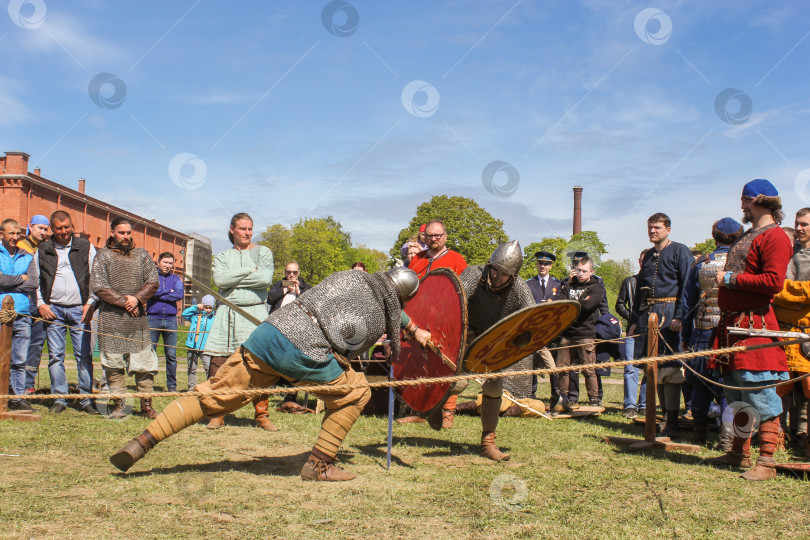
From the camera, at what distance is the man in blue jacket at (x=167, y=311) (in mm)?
7680

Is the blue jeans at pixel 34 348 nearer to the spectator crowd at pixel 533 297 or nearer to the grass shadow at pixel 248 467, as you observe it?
the spectator crowd at pixel 533 297

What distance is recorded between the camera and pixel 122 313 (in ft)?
19.8

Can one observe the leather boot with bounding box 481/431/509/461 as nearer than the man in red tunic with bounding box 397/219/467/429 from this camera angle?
Yes

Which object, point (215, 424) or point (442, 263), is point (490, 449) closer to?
point (442, 263)

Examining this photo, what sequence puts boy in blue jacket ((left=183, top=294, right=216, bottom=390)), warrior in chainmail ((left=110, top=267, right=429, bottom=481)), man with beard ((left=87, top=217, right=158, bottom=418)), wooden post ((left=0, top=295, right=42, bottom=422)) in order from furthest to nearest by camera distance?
1. boy in blue jacket ((left=183, top=294, right=216, bottom=390))
2. man with beard ((left=87, top=217, right=158, bottom=418))
3. wooden post ((left=0, top=295, right=42, bottom=422))
4. warrior in chainmail ((left=110, top=267, right=429, bottom=481))

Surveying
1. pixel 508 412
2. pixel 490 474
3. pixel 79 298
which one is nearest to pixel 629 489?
pixel 490 474

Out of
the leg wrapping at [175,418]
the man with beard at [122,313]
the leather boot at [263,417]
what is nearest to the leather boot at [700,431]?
the leather boot at [263,417]

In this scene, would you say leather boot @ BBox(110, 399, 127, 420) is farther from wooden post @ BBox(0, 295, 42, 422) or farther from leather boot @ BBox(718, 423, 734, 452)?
leather boot @ BBox(718, 423, 734, 452)

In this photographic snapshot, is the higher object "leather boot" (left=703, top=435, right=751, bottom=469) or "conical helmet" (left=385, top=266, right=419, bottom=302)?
"conical helmet" (left=385, top=266, right=419, bottom=302)

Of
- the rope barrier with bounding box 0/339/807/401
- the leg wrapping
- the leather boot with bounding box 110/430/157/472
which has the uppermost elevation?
the rope barrier with bounding box 0/339/807/401

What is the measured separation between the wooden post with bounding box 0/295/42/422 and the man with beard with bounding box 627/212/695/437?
5.42m

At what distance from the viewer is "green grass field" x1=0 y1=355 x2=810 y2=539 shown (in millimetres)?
3016

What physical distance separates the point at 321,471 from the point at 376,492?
16.7 inches

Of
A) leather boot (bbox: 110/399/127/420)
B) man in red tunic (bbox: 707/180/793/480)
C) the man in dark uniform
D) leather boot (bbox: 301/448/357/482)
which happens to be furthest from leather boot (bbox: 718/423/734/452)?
leather boot (bbox: 110/399/127/420)
